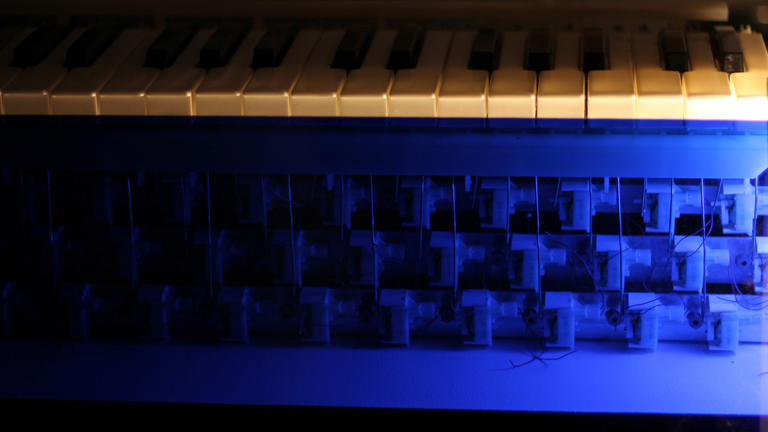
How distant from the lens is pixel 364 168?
141cm

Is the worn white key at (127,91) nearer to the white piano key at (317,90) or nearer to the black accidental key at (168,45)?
the black accidental key at (168,45)

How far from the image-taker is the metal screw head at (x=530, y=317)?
5.15 ft

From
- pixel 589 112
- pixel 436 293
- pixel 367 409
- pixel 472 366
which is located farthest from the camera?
pixel 436 293

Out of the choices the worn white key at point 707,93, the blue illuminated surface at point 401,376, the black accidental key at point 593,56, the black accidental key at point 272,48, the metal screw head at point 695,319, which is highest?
the black accidental key at point 272,48

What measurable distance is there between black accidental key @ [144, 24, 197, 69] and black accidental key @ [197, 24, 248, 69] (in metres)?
0.07

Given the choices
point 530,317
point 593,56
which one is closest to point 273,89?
point 593,56

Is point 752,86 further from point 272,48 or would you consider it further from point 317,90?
point 272,48

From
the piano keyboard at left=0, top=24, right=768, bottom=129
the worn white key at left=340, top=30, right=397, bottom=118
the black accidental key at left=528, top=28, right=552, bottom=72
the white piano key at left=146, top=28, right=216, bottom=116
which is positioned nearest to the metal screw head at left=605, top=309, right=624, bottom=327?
the piano keyboard at left=0, top=24, right=768, bottom=129

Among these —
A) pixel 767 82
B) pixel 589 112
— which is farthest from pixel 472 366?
pixel 767 82

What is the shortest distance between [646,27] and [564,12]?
18cm

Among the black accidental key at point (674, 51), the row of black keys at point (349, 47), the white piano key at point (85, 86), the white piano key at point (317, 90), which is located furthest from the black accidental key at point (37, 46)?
the black accidental key at point (674, 51)

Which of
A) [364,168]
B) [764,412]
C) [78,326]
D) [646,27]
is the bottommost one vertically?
[764,412]

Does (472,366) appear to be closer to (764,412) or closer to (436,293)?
(436,293)

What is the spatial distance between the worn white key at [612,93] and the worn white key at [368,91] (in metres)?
0.38
